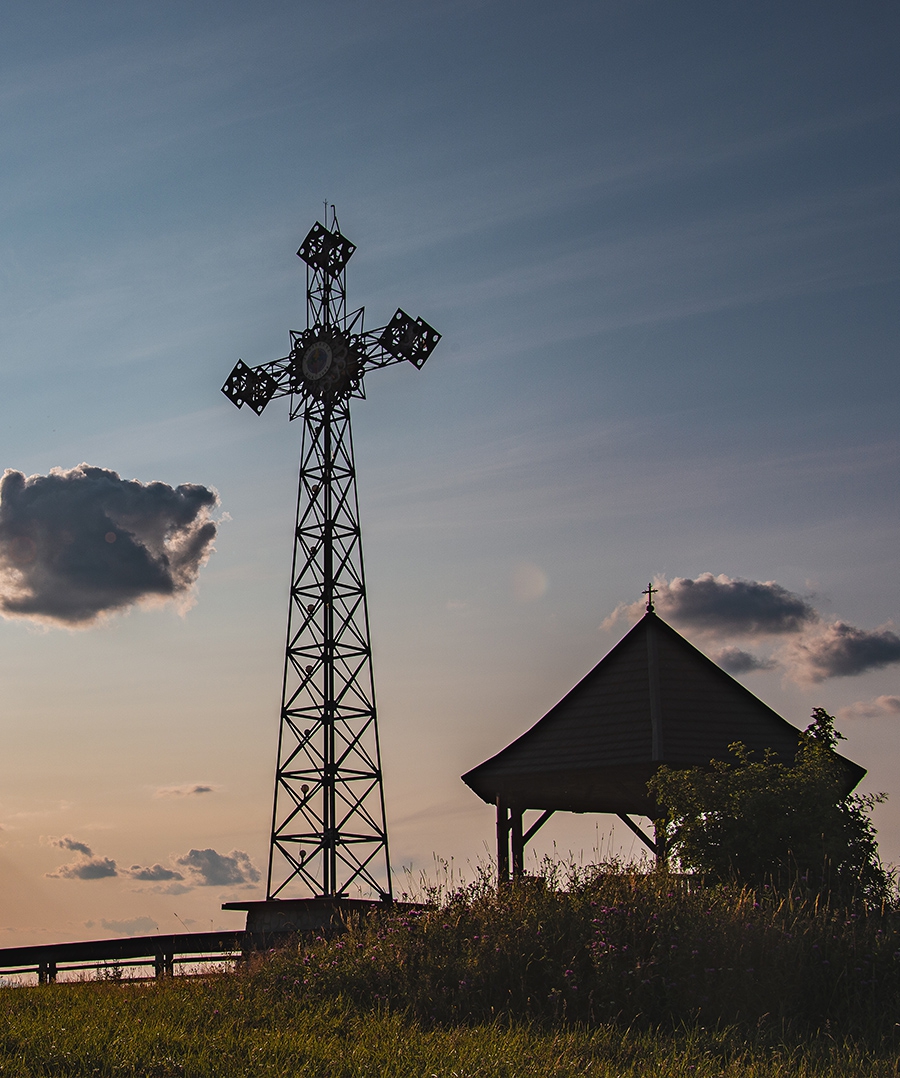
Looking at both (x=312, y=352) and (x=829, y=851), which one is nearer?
(x=829, y=851)

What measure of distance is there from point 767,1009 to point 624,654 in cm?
1082

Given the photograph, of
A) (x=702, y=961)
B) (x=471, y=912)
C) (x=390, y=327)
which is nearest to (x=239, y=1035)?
(x=471, y=912)

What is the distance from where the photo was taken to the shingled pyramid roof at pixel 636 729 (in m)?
20.4

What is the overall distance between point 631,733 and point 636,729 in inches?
4.9

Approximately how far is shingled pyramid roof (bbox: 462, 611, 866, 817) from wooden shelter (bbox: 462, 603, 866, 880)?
0.07 feet

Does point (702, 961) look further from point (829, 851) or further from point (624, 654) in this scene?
point (624, 654)

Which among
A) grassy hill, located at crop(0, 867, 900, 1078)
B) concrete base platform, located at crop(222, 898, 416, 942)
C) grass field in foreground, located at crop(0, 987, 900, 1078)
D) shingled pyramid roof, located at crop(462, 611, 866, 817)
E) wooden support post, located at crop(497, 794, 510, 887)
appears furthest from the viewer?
wooden support post, located at crop(497, 794, 510, 887)

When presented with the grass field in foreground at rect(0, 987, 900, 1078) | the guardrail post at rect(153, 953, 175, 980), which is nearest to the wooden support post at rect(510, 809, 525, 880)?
the guardrail post at rect(153, 953, 175, 980)

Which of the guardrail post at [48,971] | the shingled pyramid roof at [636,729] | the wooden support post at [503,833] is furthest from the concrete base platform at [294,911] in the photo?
the guardrail post at [48,971]

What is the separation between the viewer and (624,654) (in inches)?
874

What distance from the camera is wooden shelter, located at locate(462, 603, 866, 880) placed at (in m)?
20.4

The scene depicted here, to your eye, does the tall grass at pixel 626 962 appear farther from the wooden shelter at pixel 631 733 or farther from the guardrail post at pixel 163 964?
the wooden shelter at pixel 631 733

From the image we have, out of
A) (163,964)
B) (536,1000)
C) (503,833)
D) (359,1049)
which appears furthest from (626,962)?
(503,833)

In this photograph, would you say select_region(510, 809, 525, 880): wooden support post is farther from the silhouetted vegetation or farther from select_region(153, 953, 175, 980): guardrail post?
select_region(153, 953, 175, 980): guardrail post
